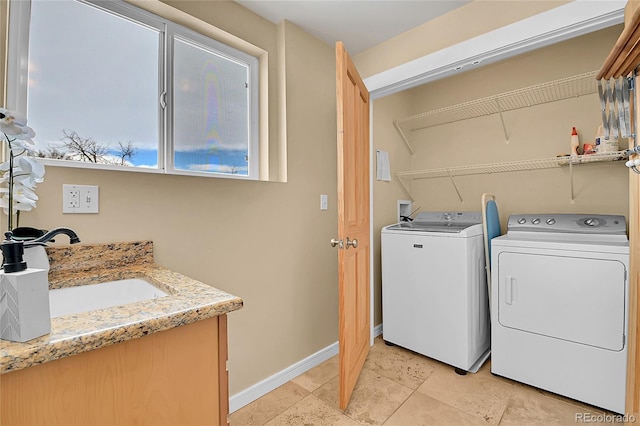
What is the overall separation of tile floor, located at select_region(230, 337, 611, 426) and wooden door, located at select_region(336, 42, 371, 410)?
125mm

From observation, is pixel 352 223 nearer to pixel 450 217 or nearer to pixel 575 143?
pixel 450 217

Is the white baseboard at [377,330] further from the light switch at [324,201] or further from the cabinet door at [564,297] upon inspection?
the light switch at [324,201]

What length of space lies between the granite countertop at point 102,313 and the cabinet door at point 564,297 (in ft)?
6.15

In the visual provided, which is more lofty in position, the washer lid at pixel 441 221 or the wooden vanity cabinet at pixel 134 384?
the washer lid at pixel 441 221

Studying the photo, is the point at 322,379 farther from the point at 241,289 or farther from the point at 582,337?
the point at 582,337

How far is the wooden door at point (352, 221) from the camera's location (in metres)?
1.67

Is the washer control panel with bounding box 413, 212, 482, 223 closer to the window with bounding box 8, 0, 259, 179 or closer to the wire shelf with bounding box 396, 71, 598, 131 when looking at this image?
the wire shelf with bounding box 396, 71, 598, 131

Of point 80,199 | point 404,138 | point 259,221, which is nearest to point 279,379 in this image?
point 259,221

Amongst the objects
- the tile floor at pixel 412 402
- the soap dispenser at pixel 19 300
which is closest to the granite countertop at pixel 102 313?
the soap dispenser at pixel 19 300

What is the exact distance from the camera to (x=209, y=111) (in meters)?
Answer: 1.76

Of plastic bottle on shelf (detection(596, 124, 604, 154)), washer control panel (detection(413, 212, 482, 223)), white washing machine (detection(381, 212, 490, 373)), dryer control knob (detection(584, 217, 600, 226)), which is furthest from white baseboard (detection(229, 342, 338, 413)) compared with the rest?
plastic bottle on shelf (detection(596, 124, 604, 154))

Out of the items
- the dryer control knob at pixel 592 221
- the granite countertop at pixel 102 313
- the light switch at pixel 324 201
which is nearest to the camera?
the granite countertop at pixel 102 313

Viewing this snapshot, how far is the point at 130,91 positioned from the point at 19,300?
1.27 metres

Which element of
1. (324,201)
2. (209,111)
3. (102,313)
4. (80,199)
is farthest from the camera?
(324,201)
